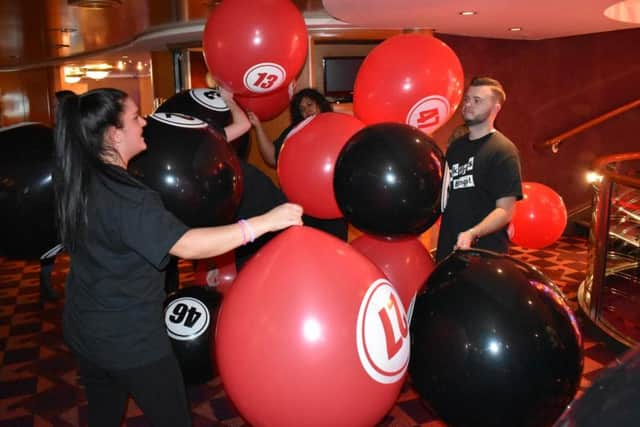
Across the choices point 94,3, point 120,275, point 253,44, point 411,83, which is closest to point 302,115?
point 253,44

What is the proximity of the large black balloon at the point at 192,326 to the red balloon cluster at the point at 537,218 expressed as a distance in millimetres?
1830

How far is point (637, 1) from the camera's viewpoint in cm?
329

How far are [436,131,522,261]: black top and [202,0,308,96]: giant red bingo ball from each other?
0.84 metres

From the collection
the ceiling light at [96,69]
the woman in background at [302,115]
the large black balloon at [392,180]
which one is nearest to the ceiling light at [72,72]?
the ceiling light at [96,69]

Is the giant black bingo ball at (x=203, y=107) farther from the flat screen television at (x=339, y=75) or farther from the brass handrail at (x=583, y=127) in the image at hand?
the brass handrail at (x=583, y=127)

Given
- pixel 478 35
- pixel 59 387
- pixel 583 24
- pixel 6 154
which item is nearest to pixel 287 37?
pixel 6 154

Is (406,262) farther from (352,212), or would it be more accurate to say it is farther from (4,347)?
(4,347)

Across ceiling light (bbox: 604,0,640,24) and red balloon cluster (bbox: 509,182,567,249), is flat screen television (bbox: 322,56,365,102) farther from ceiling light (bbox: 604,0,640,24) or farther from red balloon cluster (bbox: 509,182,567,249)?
red balloon cluster (bbox: 509,182,567,249)

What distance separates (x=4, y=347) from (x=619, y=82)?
6.04 m

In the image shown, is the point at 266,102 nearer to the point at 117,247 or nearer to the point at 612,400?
the point at 117,247

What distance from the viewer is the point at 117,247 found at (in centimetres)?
137

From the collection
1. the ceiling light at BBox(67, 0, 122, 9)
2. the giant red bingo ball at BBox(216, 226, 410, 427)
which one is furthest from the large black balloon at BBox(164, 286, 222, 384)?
the ceiling light at BBox(67, 0, 122, 9)

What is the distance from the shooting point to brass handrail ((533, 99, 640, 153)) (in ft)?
18.1

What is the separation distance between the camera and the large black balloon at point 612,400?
0.65 metres
